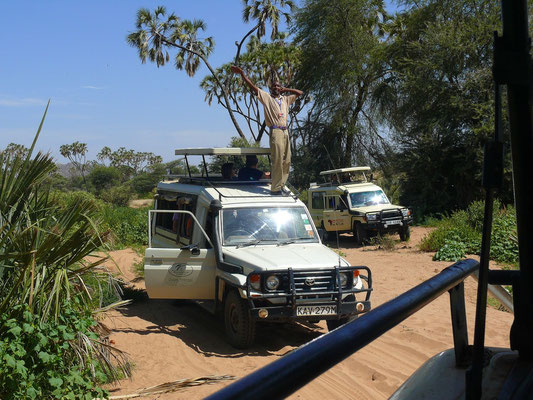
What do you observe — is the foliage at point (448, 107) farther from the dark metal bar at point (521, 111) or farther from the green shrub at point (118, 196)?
the dark metal bar at point (521, 111)

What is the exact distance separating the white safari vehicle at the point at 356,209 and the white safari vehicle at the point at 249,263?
8162 mm

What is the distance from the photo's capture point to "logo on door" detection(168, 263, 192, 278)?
8070 millimetres

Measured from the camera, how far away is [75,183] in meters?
45.4

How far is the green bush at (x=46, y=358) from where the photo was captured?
16.2 feet

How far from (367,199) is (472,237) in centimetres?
414

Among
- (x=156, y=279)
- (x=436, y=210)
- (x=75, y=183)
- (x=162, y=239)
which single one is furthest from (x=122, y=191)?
(x=156, y=279)

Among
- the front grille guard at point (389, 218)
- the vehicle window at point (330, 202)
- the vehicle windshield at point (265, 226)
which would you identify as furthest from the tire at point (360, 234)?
the vehicle windshield at point (265, 226)

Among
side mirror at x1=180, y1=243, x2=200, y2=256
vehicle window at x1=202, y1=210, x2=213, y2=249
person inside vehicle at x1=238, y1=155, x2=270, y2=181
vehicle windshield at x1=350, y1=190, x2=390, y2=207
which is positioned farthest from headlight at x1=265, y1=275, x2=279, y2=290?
vehicle windshield at x1=350, y1=190, x2=390, y2=207

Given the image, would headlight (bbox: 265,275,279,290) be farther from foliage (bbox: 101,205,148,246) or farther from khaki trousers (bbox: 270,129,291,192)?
foliage (bbox: 101,205,148,246)

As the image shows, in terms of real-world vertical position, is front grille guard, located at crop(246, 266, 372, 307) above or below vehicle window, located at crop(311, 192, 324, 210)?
below

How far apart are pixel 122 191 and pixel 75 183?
703cm

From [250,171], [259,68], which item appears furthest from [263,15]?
[250,171]

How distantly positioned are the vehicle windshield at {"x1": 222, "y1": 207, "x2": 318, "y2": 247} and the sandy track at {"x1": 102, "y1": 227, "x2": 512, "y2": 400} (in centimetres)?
127

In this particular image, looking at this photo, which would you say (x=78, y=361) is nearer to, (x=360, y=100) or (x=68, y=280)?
(x=68, y=280)
